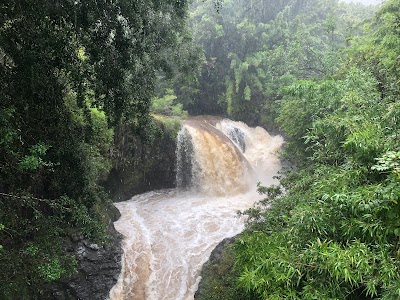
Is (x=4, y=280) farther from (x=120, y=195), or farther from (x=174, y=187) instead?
(x=174, y=187)

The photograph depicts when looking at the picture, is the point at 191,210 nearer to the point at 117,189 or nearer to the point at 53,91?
the point at 117,189

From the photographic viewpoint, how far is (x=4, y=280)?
4.50 metres

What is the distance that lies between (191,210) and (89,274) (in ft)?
18.3

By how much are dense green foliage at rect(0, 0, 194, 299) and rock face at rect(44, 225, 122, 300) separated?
1.33 metres

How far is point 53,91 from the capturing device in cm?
517

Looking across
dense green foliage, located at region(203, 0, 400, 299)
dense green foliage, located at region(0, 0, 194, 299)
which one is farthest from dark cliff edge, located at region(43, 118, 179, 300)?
dense green foliage, located at region(203, 0, 400, 299)

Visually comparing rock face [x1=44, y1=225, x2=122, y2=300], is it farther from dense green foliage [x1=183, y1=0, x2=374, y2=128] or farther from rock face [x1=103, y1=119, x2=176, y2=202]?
dense green foliage [x1=183, y1=0, x2=374, y2=128]

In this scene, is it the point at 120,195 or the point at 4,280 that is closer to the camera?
the point at 4,280

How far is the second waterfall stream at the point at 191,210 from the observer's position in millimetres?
8734

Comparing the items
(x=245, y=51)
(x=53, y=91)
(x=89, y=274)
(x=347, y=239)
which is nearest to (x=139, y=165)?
(x=89, y=274)

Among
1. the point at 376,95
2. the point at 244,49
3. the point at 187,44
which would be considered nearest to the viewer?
the point at 376,95

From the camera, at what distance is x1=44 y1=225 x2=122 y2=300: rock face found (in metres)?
7.47

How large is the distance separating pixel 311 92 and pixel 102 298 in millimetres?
7472

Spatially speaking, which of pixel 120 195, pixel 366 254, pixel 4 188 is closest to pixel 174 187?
pixel 120 195
